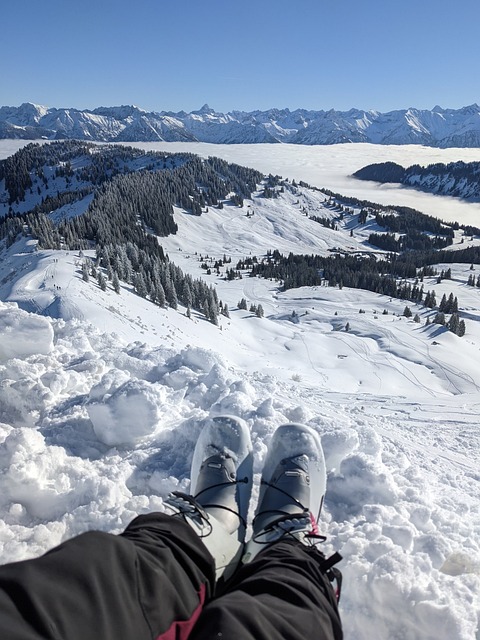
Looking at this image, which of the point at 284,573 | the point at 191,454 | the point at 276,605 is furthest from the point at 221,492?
the point at 276,605

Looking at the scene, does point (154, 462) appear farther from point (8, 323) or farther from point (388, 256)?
point (388, 256)

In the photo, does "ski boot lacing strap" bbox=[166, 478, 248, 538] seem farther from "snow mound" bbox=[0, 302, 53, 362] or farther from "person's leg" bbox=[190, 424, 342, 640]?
"snow mound" bbox=[0, 302, 53, 362]

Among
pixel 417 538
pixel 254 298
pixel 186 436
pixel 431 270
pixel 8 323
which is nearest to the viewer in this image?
pixel 417 538

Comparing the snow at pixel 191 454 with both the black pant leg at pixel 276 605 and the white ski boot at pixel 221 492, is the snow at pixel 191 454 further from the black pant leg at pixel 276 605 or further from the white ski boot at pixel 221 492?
the black pant leg at pixel 276 605

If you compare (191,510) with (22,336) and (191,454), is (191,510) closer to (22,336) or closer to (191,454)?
(191,454)

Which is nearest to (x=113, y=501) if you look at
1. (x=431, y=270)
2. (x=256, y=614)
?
(x=256, y=614)
